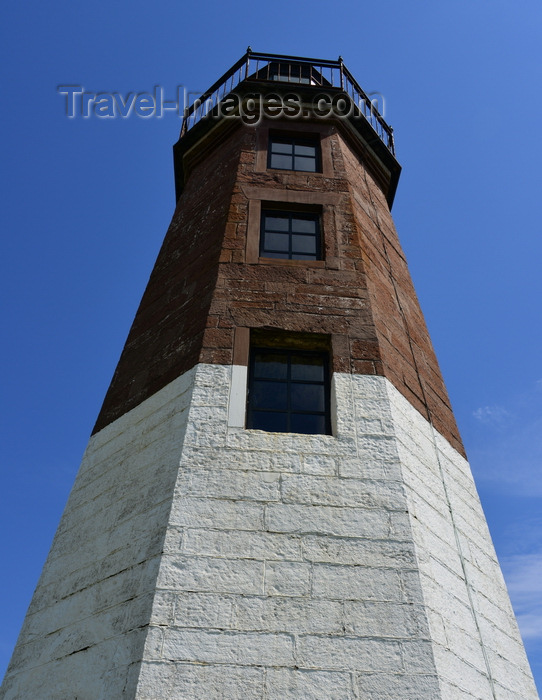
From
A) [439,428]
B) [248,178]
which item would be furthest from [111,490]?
[248,178]

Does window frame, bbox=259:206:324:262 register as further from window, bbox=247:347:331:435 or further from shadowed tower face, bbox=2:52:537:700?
window, bbox=247:347:331:435

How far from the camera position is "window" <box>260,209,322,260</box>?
319 inches

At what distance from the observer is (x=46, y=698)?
4.96m

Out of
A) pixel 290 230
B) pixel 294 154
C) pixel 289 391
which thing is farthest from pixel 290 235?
pixel 289 391

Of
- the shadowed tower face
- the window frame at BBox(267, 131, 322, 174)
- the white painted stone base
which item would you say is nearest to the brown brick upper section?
the shadowed tower face

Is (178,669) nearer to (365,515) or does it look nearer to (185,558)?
(185,558)

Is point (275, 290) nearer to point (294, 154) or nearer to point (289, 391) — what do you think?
point (289, 391)

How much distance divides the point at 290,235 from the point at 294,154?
224 centimetres

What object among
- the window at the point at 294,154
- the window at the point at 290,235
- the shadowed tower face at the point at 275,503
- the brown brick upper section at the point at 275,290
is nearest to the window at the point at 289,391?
the shadowed tower face at the point at 275,503

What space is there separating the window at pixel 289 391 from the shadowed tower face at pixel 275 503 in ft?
0.08

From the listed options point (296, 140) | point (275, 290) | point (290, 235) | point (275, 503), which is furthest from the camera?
point (296, 140)

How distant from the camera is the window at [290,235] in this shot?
26.6ft

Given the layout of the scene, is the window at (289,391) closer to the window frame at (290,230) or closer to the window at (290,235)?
the window frame at (290,230)

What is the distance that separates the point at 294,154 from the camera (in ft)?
32.6
